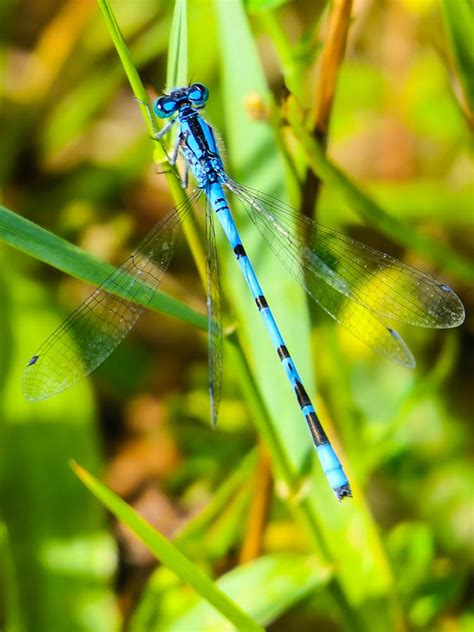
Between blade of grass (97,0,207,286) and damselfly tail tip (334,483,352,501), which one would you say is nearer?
blade of grass (97,0,207,286)

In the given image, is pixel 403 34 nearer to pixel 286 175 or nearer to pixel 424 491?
pixel 286 175

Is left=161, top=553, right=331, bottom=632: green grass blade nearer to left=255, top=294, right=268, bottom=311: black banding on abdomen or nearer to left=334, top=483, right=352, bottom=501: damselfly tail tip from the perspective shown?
left=334, top=483, right=352, bottom=501: damselfly tail tip


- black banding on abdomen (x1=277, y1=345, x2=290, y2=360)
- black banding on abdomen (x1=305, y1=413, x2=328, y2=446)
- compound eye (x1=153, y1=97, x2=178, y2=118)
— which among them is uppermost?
compound eye (x1=153, y1=97, x2=178, y2=118)

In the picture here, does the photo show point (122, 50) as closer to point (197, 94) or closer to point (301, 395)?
point (197, 94)

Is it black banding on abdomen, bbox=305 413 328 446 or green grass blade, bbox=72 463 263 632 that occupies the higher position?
black banding on abdomen, bbox=305 413 328 446

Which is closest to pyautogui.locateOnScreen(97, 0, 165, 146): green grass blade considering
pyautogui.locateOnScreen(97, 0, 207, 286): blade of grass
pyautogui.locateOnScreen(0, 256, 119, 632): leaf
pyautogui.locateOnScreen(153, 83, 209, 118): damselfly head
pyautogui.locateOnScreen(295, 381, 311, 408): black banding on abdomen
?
pyautogui.locateOnScreen(97, 0, 207, 286): blade of grass

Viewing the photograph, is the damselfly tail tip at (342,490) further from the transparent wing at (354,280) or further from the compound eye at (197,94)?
the compound eye at (197,94)

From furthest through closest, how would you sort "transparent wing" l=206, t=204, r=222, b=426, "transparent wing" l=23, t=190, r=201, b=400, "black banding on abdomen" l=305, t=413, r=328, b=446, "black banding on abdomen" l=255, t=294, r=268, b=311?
"black banding on abdomen" l=255, t=294, r=268, b=311, "black banding on abdomen" l=305, t=413, r=328, b=446, "transparent wing" l=23, t=190, r=201, b=400, "transparent wing" l=206, t=204, r=222, b=426
